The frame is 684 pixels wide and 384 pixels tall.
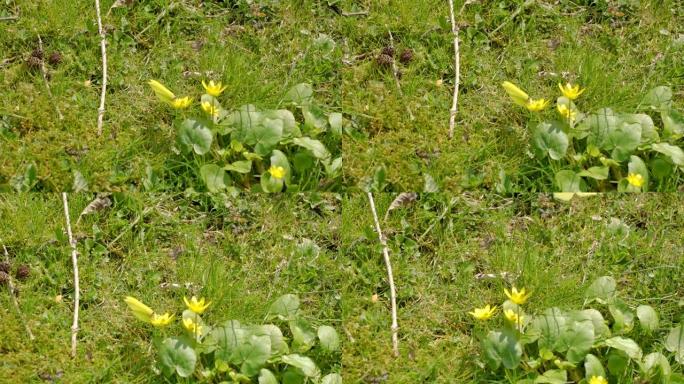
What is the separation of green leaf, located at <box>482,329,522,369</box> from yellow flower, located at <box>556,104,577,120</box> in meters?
0.99

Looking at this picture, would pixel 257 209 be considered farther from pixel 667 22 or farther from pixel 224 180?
pixel 667 22

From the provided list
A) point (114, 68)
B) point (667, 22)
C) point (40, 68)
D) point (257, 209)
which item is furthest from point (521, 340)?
point (40, 68)

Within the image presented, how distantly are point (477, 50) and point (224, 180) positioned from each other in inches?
53.0

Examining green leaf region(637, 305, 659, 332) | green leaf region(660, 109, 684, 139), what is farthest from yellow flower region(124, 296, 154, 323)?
green leaf region(660, 109, 684, 139)

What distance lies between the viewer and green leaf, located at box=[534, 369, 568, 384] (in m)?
3.98

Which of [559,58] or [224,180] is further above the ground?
[559,58]

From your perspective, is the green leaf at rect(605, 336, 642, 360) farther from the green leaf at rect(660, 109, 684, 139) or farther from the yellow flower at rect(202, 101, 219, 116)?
the yellow flower at rect(202, 101, 219, 116)

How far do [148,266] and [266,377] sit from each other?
0.77 meters

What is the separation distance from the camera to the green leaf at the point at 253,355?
13.0ft

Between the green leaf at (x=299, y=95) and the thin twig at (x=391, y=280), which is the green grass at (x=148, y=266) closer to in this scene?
the thin twig at (x=391, y=280)

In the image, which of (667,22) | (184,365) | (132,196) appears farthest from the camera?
(667,22)

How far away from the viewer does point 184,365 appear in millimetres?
3900

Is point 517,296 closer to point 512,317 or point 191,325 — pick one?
point 512,317

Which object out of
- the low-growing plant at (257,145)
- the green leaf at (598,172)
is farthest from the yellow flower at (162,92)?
the green leaf at (598,172)
